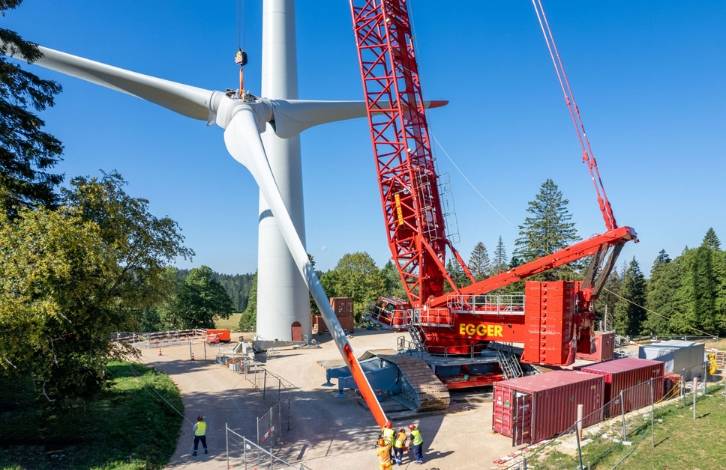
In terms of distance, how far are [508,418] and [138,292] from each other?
14.3 metres

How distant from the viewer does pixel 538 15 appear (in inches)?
962

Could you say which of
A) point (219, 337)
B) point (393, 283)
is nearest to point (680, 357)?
point (219, 337)

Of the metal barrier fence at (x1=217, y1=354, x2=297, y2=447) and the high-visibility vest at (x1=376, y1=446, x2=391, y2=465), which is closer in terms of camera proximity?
the high-visibility vest at (x1=376, y1=446, x2=391, y2=465)

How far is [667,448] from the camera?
16.6 metres

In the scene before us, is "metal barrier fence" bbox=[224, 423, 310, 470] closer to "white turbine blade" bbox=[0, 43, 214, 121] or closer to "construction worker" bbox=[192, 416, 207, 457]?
"construction worker" bbox=[192, 416, 207, 457]

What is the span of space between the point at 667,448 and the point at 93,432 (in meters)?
20.1

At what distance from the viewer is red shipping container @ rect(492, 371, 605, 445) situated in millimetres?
17766

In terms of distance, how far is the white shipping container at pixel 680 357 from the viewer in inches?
1157

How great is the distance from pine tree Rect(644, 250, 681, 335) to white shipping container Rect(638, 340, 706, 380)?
1280 inches

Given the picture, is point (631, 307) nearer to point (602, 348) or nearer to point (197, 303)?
point (602, 348)

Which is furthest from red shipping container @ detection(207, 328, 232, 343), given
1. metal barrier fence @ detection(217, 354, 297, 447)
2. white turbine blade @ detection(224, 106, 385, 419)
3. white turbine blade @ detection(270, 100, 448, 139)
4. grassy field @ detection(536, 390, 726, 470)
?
grassy field @ detection(536, 390, 726, 470)

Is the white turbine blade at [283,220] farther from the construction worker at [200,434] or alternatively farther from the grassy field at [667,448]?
the grassy field at [667,448]

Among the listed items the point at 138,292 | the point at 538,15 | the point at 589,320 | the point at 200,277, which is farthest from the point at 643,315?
the point at 138,292

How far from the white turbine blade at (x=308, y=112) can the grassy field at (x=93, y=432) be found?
1654 cm
